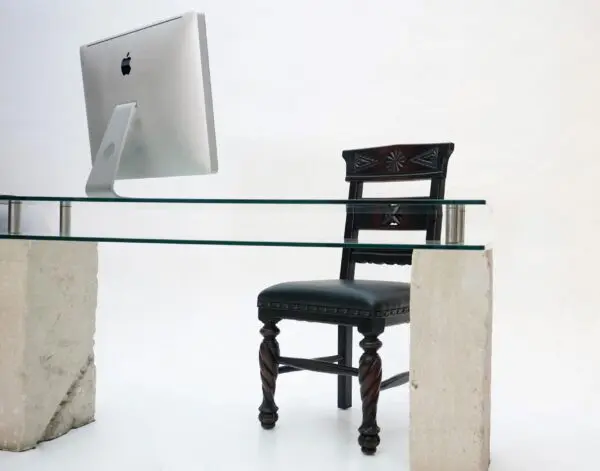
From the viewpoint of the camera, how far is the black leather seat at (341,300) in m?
2.31

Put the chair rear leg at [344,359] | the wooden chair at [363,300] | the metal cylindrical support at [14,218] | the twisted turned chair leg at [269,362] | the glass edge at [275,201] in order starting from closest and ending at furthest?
the glass edge at [275,201] < the metal cylindrical support at [14,218] < the wooden chair at [363,300] < the twisted turned chair leg at [269,362] < the chair rear leg at [344,359]

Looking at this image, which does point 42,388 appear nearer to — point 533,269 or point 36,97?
point 533,269

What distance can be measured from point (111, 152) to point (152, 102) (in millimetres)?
218

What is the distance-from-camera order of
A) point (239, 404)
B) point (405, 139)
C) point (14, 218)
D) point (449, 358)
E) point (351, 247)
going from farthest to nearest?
1. point (405, 139)
2. point (239, 404)
3. point (14, 218)
4. point (449, 358)
5. point (351, 247)

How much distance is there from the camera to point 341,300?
2.35m

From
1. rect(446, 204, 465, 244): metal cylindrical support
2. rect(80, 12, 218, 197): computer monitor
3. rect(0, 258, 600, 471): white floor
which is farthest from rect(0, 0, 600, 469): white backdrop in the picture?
rect(80, 12, 218, 197): computer monitor

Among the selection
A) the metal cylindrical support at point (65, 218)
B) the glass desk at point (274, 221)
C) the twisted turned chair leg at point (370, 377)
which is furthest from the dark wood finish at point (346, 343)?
the metal cylindrical support at point (65, 218)

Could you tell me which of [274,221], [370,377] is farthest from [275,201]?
[370,377]

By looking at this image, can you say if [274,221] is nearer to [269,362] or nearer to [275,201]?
[275,201]

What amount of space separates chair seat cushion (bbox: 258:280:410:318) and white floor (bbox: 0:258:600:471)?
43cm

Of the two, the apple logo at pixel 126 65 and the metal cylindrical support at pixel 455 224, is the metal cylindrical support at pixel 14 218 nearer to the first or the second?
the apple logo at pixel 126 65

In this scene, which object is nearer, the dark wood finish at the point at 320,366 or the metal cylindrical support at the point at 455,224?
the metal cylindrical support at the point at 455,224

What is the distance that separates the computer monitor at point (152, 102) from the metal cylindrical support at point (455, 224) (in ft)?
2.47

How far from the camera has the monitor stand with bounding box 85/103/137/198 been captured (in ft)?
7.69
